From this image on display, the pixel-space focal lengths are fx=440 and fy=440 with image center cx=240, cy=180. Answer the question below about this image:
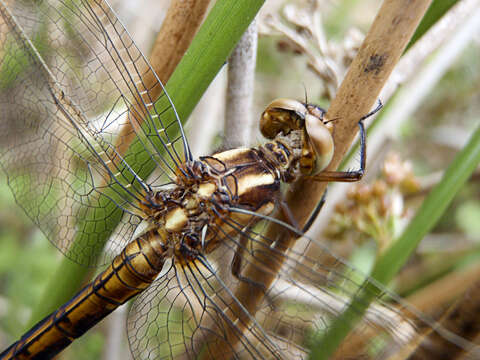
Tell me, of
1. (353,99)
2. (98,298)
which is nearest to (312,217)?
(353,99)

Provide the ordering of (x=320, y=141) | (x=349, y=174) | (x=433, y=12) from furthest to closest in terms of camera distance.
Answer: (x=349, y=174) → (x=320, y=141) → (x=433, y=12)

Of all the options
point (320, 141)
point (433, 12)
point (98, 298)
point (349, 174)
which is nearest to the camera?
point (433, 12)

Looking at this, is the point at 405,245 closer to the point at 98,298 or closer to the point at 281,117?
the point at 281,117

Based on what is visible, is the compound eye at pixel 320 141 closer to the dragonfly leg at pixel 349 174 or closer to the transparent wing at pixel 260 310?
the dragonfly leg at pixel 349 174

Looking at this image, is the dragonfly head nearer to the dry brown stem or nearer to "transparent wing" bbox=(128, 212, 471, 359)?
the dry brown stem

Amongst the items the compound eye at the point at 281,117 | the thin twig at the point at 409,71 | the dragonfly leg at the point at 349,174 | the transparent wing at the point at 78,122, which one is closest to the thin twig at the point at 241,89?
the compound eye at the point at 281,117

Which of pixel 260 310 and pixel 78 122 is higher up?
pixel 78 122

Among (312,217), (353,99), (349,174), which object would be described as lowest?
(312,217)
